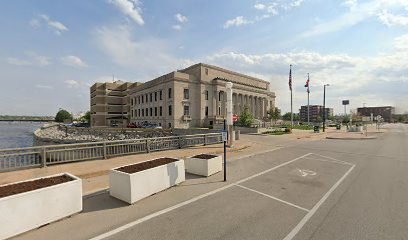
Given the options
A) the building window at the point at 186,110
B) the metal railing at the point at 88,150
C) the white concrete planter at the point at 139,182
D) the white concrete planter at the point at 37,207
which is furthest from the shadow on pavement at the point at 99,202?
the building window at the point at 186,110

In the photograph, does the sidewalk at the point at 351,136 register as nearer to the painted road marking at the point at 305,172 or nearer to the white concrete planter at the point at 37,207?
the painted road marking at the point at 305,172

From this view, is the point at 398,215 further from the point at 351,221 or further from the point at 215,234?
the point at 215,234

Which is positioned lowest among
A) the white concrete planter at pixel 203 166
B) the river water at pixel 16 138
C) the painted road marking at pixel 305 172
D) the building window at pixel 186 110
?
the river water at pixel 16 138

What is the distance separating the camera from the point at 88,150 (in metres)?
12.5

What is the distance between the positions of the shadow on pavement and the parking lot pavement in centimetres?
125

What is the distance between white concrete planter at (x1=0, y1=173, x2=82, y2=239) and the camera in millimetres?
4164

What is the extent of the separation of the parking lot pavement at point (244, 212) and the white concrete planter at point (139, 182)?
1045mm

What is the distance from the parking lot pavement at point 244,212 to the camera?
4441 mm

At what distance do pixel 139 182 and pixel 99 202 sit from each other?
120 cm

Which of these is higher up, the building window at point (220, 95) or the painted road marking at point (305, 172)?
the building window at point (220, 95)

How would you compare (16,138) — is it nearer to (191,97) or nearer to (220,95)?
(191,97)

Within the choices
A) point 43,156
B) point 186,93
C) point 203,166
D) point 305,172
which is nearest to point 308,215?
point 203,166

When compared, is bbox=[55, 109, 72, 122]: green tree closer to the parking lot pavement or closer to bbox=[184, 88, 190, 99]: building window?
bbox=[184, 88, 190, 99]: building window

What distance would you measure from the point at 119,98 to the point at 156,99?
34.8 metres
